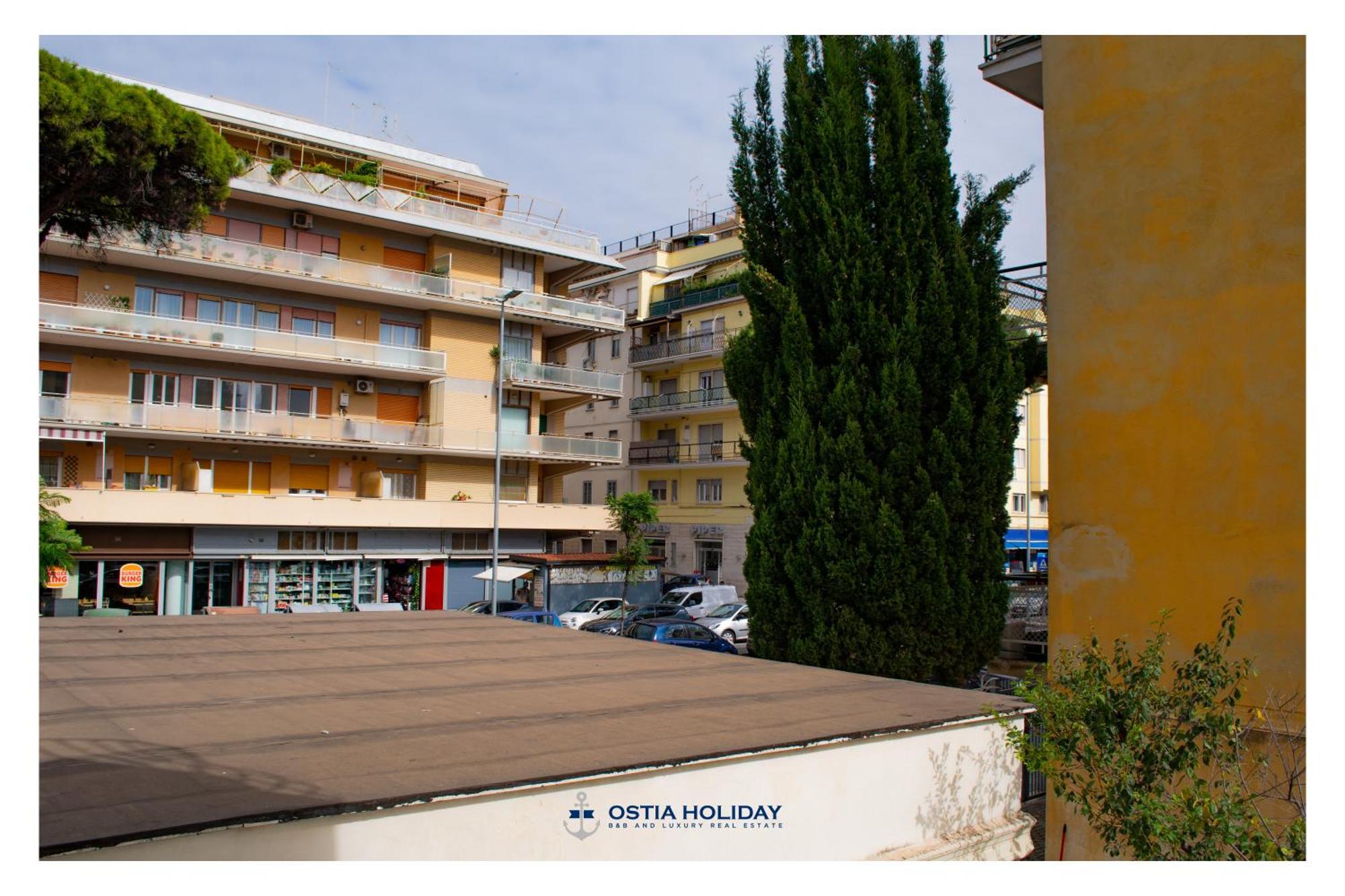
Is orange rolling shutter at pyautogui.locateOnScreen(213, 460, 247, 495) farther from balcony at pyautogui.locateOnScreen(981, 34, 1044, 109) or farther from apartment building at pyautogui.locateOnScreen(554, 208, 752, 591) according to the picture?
balcony at pyautogui.locateOnScreen(981, 34, 1044, 109)

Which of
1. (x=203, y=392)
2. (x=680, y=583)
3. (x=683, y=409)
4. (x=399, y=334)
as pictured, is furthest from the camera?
(x=683, y=409)

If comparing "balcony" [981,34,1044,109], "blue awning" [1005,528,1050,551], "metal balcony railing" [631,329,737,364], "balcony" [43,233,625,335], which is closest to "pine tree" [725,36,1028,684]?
"balcony" [981,34,1044,109]

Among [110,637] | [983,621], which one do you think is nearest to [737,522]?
[983,621]

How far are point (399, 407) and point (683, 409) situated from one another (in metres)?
13.7

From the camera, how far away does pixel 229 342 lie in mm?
30234

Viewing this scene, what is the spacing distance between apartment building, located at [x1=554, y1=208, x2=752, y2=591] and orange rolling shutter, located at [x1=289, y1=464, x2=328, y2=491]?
12.6 metres

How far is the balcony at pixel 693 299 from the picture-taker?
43562 millimetres

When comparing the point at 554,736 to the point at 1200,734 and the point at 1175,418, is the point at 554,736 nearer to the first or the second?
the point at 1200,734

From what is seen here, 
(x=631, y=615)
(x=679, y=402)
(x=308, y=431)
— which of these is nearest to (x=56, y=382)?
(x=308, y=431)

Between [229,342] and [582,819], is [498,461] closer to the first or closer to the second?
[229,342]

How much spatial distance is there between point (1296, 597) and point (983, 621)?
10.2 meters

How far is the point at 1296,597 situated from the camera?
25.5 ft

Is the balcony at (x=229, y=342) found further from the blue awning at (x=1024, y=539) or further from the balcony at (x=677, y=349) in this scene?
the blue awning at (x=1024, y=539)

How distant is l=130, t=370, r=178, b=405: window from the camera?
29.9 meters
